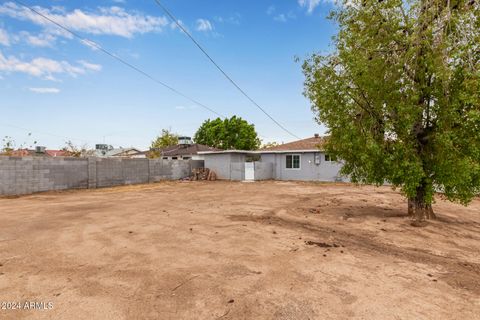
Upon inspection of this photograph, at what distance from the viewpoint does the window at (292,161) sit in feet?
78.9

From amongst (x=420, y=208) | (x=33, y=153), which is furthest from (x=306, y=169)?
(x=33, y=153)

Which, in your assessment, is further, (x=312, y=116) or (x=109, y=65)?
(x=109, y=65)

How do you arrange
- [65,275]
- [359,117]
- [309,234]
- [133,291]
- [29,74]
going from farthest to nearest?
[29,74] < [359,117] < [309,234] < [65,275] < [133,291]

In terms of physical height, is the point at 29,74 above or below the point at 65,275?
above

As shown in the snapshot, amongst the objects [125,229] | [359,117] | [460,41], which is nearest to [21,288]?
[125,229]

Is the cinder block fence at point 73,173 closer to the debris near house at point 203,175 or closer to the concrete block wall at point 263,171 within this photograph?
the debris near house at point 203,175

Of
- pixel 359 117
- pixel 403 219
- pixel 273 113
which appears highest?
pixel 273 113

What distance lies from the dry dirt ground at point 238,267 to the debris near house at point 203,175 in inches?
631

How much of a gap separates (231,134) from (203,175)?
27.0m

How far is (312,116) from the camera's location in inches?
375

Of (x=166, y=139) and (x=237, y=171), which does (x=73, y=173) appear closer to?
(x=237, y=171)

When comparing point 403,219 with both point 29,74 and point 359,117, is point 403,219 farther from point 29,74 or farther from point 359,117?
point 29,74

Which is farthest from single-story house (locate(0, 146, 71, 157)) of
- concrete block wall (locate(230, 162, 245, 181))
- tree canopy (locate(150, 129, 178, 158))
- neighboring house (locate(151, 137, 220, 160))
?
tree canopy (locate(150, 129, 178, 158))

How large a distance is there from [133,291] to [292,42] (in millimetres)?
19613
